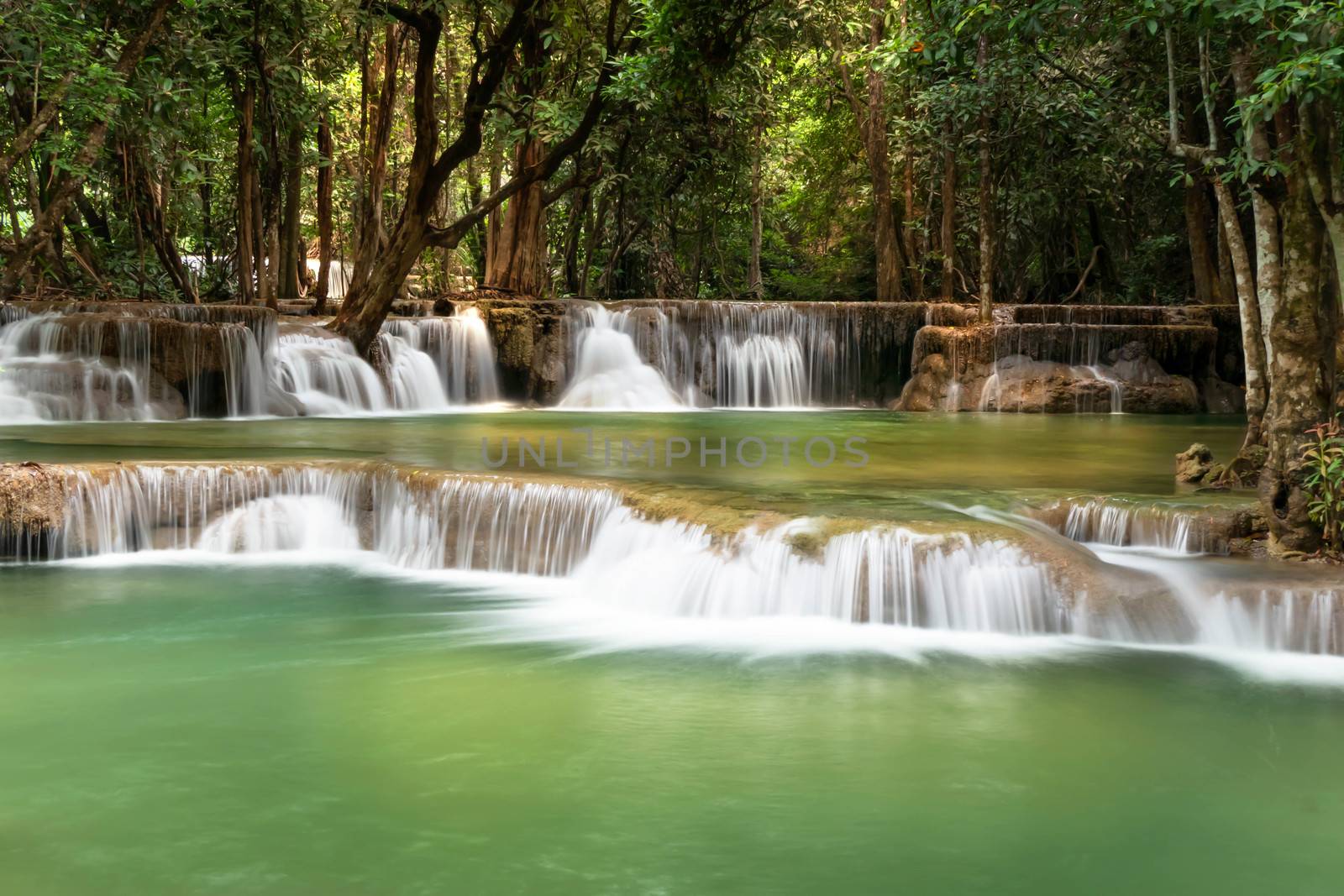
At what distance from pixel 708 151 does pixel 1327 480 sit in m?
16.4

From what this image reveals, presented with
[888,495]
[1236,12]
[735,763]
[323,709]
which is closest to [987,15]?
[1236,12]

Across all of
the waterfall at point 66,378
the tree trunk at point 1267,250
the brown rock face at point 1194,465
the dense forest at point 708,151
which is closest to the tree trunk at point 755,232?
the dense forest at point 708,151

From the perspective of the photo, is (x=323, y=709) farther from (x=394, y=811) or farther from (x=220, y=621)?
(x=220, y=621)

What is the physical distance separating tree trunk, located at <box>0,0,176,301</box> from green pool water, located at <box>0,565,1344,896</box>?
723 centimetres

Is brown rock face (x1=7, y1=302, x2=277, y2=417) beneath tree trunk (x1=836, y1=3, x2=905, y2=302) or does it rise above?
beneath

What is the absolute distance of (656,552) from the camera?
786 cm

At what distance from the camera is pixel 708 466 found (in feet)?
35.0

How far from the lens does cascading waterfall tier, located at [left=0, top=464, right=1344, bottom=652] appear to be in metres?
6.73

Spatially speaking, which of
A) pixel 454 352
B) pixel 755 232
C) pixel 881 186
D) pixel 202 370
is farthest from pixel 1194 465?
pixel 755 232

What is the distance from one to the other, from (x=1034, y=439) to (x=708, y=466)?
4.53 metres

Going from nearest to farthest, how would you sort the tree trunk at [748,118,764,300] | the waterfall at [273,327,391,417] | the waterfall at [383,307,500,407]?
the waterfall at [273,327,391,417] < the waterfall at [383,307,500,407] < the tree trunk at [748,118,764,300]

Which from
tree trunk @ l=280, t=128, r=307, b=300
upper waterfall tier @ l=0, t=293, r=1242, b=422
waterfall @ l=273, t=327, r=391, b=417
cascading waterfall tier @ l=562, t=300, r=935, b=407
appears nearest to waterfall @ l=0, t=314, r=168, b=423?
upper waterfall tier @ l=0, t=293, r=1242, b=422

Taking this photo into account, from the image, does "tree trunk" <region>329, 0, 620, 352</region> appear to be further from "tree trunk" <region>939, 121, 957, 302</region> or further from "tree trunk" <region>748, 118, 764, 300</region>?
"tree trunk" <region>748, 118, 764, 300</region>
